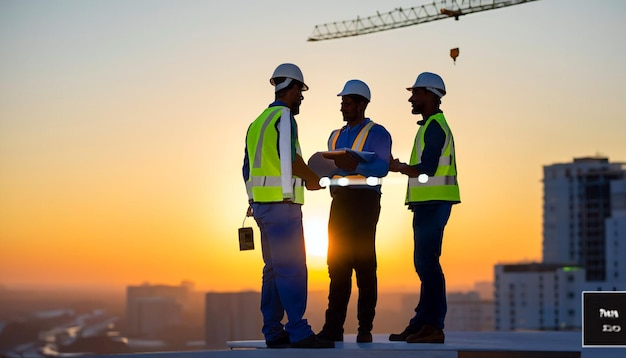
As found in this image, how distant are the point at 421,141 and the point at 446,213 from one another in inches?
35.2

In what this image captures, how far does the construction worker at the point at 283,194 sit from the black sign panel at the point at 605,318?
299 centimetres

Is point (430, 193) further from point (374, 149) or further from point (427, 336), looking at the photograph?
point (427, 336)

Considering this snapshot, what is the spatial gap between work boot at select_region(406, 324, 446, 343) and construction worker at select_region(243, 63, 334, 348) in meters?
1.34

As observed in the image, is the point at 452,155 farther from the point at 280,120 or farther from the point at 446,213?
the point at 280,120

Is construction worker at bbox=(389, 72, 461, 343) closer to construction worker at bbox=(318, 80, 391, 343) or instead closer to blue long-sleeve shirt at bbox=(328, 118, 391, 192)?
blue long-sleeve shirt at bbox=(328, 118, 391, 192)

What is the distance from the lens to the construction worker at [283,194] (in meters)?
13.2

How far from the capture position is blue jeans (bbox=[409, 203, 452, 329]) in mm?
14531

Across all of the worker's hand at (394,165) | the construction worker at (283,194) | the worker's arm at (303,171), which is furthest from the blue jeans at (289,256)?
the worker's hand at (394,165)

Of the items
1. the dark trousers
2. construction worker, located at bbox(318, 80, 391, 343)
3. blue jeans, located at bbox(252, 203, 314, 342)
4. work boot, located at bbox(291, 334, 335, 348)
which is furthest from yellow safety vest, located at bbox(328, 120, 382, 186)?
work boot, located at bbox(291, 334, 335, 348)

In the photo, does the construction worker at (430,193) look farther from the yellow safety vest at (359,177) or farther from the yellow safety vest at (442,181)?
the yellow safety vest at (359,177)

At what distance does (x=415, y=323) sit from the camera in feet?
48.7

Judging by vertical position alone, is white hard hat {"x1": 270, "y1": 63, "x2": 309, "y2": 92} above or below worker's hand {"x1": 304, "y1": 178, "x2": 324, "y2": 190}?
above

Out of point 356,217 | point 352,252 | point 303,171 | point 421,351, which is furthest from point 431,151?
point 421,351

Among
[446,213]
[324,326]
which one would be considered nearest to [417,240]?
[446,213]
